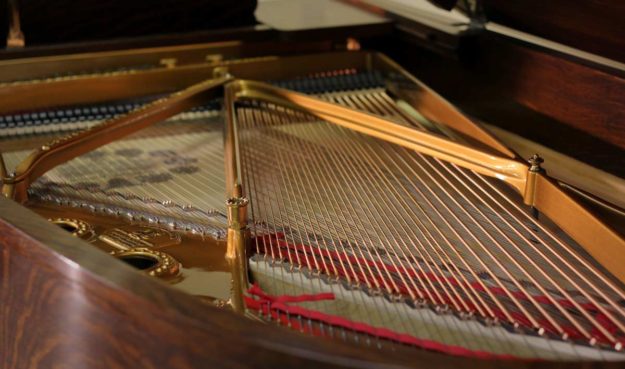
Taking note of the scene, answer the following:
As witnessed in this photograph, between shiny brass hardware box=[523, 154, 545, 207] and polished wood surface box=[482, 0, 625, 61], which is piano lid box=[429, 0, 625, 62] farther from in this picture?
shiny brass hardware box=[523, 154, 545, 207]

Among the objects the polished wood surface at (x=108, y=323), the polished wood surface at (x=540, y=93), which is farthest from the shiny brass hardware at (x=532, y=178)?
the polished wood surface at (x=108, y=323)

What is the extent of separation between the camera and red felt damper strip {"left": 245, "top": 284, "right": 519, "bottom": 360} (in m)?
1.43

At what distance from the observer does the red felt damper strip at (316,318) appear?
143 centimetres

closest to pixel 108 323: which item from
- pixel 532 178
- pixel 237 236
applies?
pixel 237 236

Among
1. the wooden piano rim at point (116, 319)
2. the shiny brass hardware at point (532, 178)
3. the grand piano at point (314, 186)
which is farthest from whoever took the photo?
the shiny brass hardware at point (532, 178)

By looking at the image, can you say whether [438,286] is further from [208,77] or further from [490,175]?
[208,77]

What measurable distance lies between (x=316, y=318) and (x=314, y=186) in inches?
33.6

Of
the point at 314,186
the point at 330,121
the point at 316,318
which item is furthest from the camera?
the point at 330,121

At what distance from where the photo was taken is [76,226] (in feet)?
7.01

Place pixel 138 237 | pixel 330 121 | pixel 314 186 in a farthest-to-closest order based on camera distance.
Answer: pixel 330 121, pixel 314 186, pixel 138 237

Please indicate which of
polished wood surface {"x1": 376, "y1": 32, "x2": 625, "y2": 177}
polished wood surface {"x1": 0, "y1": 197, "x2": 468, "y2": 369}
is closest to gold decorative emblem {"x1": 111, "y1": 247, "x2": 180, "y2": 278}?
polished wood surface {"x1": 0, "y1": 197, "x2": 468, "y2": 369}

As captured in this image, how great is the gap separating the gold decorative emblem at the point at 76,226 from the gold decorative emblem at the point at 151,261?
0.45 feet

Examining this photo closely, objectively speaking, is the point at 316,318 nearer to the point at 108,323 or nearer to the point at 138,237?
the point at 108,323

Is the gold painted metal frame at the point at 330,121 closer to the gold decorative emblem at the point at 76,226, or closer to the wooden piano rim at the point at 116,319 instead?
the gold decorative emblem at the point at 76,226
